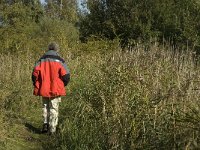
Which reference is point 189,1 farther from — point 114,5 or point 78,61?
point 78,61

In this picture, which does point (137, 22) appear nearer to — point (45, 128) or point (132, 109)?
point (45, 128)

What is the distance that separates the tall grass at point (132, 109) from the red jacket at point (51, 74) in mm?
532

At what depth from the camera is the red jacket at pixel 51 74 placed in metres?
9.82

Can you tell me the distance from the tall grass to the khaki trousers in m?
0.30

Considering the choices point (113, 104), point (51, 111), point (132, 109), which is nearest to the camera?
point (132, 109)

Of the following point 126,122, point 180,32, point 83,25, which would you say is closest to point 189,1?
point 180,32

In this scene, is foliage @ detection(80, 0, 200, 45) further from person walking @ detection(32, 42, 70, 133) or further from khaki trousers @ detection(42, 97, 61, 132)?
person walking @ detection(32, 42, 70, 133)

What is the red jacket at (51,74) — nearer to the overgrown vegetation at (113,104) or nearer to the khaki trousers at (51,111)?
the khaki trousers at (51,111)

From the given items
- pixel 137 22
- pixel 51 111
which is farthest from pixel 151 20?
pixel 51 111

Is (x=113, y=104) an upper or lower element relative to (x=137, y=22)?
lower

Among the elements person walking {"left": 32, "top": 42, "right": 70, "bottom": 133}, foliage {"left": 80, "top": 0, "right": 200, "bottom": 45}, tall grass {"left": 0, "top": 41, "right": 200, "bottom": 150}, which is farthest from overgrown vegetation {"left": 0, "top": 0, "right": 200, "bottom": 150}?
foliage {"left": 80, "top": 0, "right": 200, "bottom": 45}

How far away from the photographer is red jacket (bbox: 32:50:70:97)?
9820 millimetres

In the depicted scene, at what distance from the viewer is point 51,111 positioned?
1005 centimetres

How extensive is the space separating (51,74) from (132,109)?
2972 millimetres
